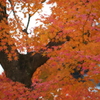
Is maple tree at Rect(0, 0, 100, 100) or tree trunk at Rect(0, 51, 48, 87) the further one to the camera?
tree trunk at Rect(0, 51, 48, 87)

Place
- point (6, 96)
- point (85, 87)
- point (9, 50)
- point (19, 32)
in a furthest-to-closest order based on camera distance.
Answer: point (19, 32)
point (9, 50)
point (85, 87)
point (6, 96)

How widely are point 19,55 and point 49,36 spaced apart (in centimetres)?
162

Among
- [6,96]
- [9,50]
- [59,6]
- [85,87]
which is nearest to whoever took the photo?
[6,96]

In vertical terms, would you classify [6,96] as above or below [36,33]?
below

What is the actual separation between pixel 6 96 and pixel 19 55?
6.43ft

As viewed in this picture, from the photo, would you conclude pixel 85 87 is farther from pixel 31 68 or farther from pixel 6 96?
pixel 6 96

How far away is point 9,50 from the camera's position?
6766mm

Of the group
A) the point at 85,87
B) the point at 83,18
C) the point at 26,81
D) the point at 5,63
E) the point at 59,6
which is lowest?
the point at 85,87

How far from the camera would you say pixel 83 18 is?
573 cm

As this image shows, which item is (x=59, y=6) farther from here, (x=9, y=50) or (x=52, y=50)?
(x=9, y=50)

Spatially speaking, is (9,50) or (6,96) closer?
(6,96)

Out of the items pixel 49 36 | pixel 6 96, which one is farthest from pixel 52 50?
pixel 6 96

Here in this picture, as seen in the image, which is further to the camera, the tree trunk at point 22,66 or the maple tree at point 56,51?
the tree trunk at point 22,66

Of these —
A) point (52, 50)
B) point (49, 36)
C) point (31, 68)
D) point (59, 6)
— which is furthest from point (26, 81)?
point (59, 6)
